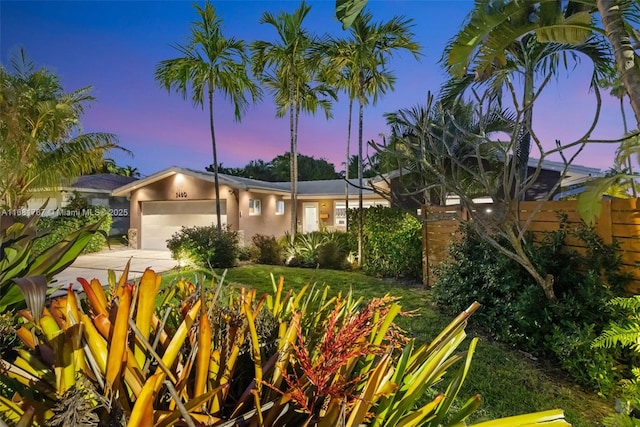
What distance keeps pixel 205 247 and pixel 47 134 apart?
5851 millimetres

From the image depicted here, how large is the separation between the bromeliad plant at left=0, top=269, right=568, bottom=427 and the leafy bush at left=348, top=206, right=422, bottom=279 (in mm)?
6406

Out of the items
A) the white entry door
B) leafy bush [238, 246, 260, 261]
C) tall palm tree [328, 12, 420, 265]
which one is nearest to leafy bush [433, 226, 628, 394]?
tall palm tree [328, 12, 420, 265]

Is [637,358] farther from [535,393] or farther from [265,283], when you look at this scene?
[265,283]

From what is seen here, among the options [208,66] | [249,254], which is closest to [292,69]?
[208,66]

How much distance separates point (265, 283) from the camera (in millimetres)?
7191

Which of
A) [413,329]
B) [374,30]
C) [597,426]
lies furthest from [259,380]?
[374,30]

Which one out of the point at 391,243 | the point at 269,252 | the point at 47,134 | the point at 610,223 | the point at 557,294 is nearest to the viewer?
the point at 610,223

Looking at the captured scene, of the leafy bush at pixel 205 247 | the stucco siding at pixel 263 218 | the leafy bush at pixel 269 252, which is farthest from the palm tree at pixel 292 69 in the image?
the stucco siding at pixel 263 218

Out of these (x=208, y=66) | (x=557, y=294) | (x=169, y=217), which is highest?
(x=208, y=66)

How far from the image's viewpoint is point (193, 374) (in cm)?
85

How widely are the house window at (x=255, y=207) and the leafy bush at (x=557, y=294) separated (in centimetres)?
988

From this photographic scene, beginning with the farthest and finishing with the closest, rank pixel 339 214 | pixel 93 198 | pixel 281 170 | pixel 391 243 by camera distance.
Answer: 1. pixel 281 170
2. pixel 339 214
3. pixel 93 198
4. pixel 391 243

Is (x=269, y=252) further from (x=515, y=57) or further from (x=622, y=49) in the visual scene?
(x=622, y=49)

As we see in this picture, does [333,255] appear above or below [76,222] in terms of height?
below
